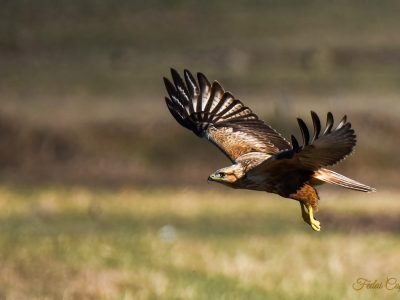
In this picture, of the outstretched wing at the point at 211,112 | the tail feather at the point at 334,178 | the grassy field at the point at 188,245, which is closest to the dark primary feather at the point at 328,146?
the tail feather at the point at 334,178

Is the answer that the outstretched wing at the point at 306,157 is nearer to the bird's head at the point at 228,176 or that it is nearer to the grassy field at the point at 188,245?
the bird's head at the point at 228,176

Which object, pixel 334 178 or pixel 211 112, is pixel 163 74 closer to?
pixel 211 112

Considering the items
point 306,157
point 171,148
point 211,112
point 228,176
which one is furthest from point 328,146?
point 171,148

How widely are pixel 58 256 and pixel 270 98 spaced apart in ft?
75.7

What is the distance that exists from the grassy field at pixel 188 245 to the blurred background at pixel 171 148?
43 mm

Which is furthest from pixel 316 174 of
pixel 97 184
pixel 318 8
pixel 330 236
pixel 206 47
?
pixel 318 8

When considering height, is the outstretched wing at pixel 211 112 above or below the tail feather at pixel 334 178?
above

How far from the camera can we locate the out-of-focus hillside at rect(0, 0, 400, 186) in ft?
109

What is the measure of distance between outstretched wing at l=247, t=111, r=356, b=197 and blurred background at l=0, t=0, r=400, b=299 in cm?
334

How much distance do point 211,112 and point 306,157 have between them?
313 centimetres

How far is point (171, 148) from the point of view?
3328 centimetres

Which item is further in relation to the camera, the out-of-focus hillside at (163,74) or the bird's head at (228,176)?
the out-of-focus hillside at (163,74)

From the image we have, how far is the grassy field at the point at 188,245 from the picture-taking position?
48.4ft

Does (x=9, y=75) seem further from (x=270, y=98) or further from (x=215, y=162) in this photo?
(x=215, y=162)
